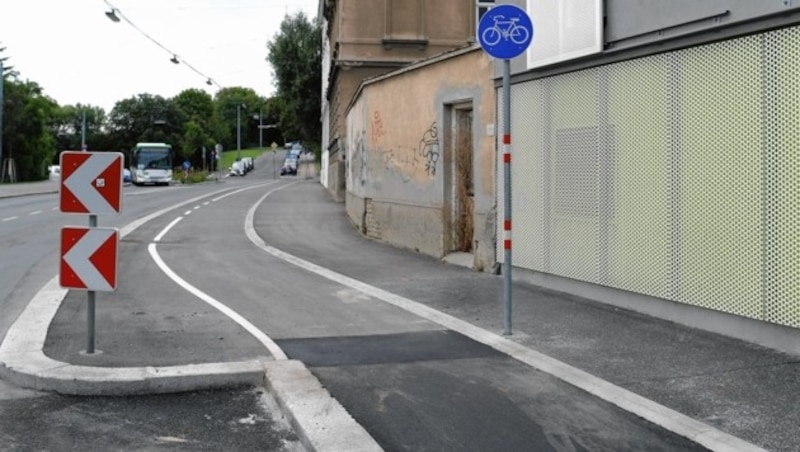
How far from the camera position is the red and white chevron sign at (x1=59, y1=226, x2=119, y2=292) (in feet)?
21.0

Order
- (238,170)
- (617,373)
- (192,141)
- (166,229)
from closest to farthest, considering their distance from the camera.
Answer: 1. (617,373)
2. (166,229)
3. (238,170)
4. (192,141)

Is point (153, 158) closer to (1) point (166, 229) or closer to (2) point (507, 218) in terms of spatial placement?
(1) point (166, 229)

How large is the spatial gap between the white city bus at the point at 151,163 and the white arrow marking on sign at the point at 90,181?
50.7 metres

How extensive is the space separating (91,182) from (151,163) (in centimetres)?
5092

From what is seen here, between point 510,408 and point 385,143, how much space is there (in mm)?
11937

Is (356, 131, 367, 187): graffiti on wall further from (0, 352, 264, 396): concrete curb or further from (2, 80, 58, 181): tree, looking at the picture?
(2, 80, 58, 181): tree

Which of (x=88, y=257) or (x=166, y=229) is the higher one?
(x=88, y=257)

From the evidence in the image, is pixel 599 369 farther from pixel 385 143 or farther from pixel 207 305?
pixel 385 143

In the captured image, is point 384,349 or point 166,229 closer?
point 384,349

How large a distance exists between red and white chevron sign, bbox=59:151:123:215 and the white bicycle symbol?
3585mm

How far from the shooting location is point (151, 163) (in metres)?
54.8

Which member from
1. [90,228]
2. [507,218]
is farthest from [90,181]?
[507,218]

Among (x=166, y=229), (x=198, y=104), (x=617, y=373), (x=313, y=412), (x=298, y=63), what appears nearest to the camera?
(x=313, y=412)

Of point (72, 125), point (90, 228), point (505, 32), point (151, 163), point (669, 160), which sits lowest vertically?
point (90, 228)
